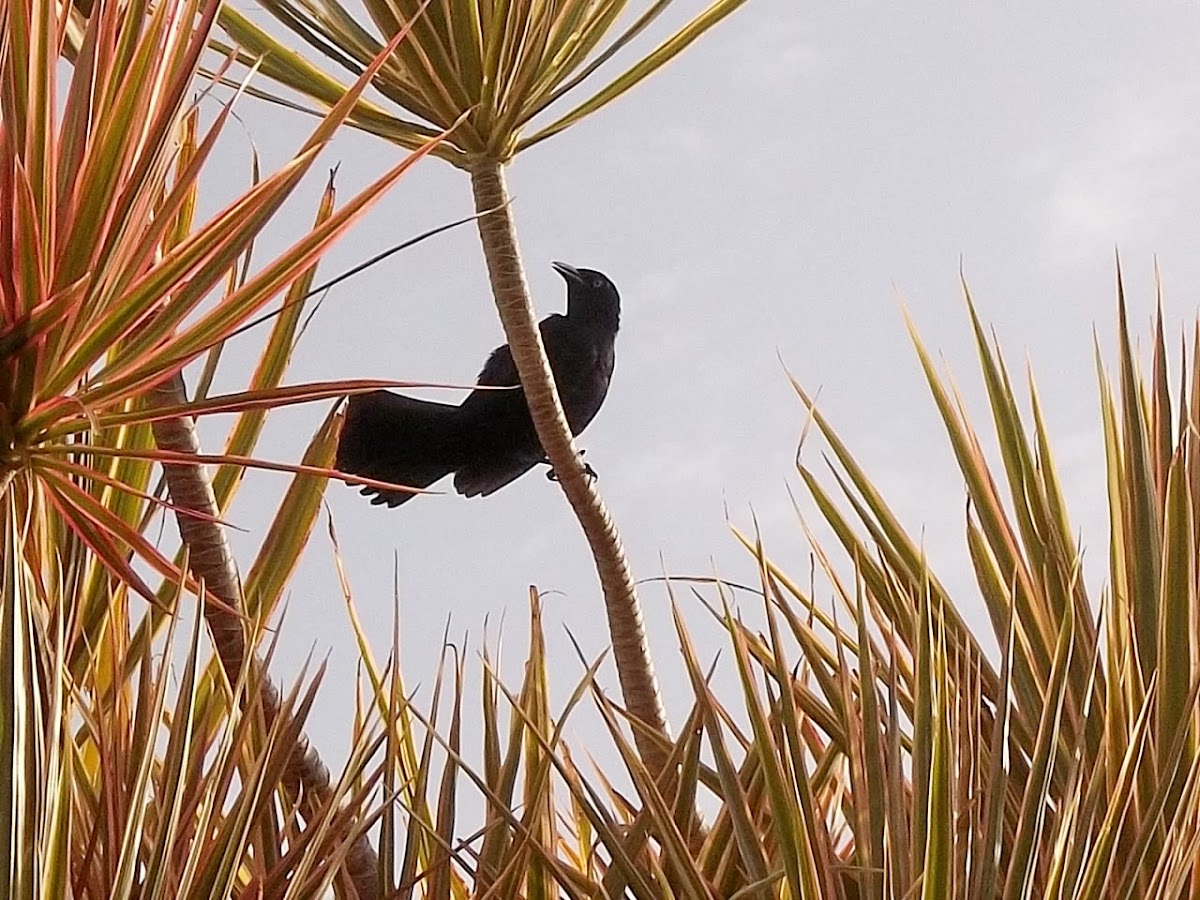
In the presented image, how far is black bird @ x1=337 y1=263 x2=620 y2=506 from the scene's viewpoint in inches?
54.7

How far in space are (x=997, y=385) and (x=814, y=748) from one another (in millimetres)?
305

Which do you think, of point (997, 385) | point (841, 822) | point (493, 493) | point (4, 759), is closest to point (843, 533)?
point (997, 385)

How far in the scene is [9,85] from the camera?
27.2 inches

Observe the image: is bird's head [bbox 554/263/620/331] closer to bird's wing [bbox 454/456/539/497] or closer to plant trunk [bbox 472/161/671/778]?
bird's wing [bbox 454/456/539/497]

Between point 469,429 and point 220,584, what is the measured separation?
679 millimetres

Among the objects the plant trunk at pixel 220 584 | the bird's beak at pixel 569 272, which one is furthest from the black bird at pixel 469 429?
the plant trunk at pixel 220 584

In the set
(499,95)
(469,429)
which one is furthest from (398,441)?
(499,95)

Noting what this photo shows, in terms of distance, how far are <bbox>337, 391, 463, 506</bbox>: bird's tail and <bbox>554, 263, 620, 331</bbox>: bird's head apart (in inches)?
21.7

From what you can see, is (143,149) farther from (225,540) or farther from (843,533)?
(843,533)

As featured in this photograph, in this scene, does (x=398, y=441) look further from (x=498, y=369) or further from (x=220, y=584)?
(x=498, y=369)

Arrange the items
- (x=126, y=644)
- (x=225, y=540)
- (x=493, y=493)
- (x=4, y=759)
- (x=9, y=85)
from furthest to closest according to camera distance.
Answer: (x=493, y=493) → (x=126, y=644) → (x=225, y=540) → (x=9, y=85) → (x=4, y=759)

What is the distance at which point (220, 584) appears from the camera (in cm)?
86

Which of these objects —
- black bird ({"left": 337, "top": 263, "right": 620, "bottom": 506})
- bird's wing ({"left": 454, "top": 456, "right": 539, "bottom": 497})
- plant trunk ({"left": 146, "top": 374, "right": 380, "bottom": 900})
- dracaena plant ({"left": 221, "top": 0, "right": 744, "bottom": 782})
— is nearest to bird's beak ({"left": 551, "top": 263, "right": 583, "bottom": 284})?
black bird ({"left": 337, "top": 263, "right": 620, "bottom": 506})

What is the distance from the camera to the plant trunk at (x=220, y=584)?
33.2 inches
